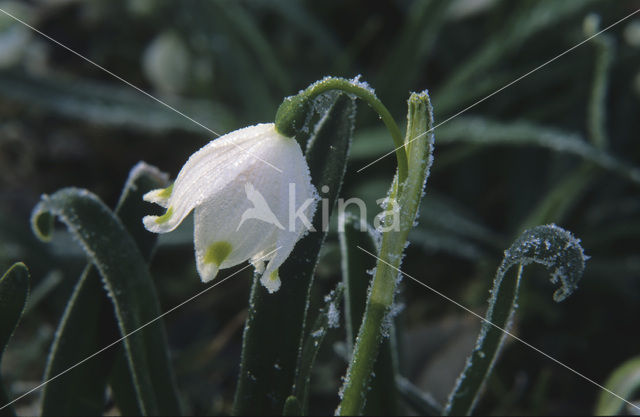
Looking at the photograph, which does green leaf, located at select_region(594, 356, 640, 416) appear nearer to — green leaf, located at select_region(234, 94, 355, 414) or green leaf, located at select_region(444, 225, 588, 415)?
green leaf, located at select_region(444, 225, 588, 415)

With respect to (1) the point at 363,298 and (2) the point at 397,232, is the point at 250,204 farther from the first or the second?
(1) the point at 363,298

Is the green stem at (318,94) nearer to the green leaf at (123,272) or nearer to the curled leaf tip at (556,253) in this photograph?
the curled leaf tip at (556,253)

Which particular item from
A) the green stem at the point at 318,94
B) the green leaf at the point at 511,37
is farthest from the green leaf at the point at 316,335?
the green leaf at the point at 511,37

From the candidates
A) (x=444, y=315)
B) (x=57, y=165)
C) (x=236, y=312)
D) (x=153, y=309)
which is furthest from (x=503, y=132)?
(x=57, y=165)

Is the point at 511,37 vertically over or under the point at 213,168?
over

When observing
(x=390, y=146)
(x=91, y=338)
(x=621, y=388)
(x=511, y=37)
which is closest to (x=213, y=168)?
(x=91, y=338)

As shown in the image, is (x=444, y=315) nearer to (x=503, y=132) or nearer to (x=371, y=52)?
(x=503, y=132)

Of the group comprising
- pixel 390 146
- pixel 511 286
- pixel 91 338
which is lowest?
pixel 91 338
